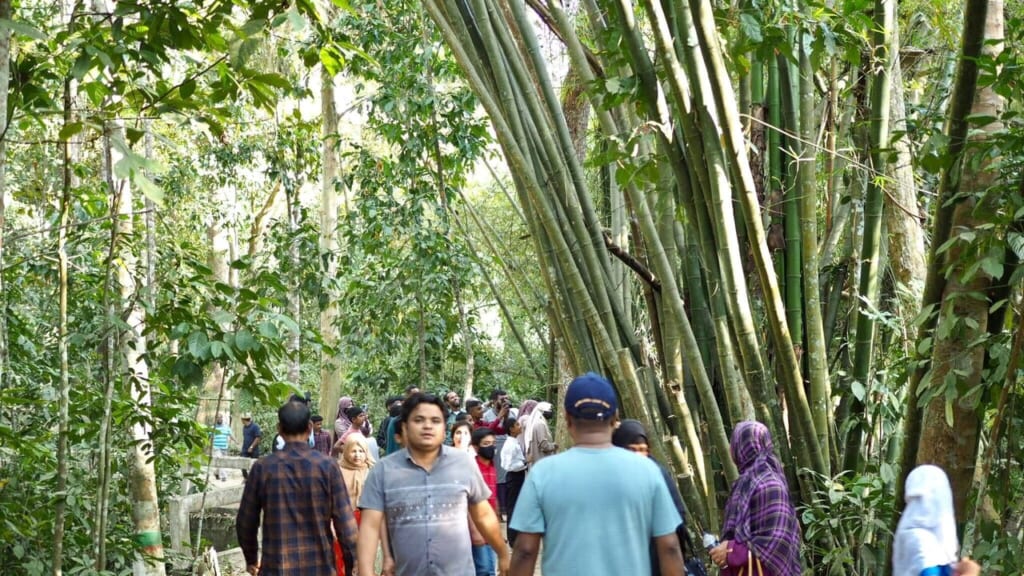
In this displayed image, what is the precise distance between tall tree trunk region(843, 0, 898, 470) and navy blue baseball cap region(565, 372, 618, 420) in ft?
7.29

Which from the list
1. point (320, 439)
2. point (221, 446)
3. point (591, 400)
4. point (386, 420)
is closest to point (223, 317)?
point (591, 400)

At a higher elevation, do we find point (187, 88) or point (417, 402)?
point (187, 88)

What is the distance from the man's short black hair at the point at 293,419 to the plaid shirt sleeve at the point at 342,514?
22cm

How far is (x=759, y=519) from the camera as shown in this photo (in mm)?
3957

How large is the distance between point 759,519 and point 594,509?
3.78 feet

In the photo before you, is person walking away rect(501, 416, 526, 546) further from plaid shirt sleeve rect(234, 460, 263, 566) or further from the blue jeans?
plaid shirt sleeve rect(234, 460, 263, 566)

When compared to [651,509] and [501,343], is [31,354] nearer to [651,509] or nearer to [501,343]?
[651,509]

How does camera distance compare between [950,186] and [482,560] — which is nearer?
[950,186]

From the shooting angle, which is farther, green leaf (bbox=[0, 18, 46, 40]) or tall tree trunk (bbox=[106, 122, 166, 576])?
tall tree trunk (bbox=[106, 122, 166, 576])

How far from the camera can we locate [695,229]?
4926 mm

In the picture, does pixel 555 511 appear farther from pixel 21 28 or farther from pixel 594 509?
pixel 21 28

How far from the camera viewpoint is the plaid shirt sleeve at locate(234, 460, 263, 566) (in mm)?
4688

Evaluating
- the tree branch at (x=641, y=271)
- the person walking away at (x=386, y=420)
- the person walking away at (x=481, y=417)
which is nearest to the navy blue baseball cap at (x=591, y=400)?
the tree branch at (x=641, y=271)

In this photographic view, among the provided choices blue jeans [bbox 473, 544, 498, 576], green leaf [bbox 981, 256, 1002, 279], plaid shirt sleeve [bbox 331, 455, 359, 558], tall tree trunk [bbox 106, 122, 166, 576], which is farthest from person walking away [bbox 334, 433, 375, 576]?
green leaf [bbox 981, 256, 1002, 279]
